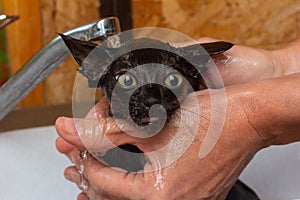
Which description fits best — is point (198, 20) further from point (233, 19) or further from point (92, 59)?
point (92, 59)

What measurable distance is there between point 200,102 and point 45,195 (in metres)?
0.42

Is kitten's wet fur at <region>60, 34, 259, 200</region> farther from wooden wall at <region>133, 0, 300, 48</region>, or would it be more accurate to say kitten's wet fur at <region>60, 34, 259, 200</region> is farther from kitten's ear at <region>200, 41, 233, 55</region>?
wooden wall at <region>133, 0, 300, 48</region>

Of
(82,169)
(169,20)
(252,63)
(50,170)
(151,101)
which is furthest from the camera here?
(169,20)

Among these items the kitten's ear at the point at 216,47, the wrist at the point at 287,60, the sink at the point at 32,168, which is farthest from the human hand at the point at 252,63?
the sink at the point at 32,168

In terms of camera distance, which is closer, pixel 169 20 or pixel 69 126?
pixel 69 126

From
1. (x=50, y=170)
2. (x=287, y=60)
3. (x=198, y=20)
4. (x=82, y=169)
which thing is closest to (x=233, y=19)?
(x=198, y=20)

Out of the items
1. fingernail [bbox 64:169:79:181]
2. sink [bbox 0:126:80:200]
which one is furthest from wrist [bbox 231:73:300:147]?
sink [bbox 0:126:80:200]

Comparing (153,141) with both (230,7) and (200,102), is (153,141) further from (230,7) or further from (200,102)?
(230,7)

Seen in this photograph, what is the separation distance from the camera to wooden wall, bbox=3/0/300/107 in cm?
160

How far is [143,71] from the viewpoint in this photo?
674 mm

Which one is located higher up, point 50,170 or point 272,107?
point 272,107

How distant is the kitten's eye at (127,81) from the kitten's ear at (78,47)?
0.06 meters

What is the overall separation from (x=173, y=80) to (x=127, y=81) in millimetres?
58

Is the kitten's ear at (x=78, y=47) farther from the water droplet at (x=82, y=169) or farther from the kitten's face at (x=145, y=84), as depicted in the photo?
the water droplet at (x=82, y=169)
